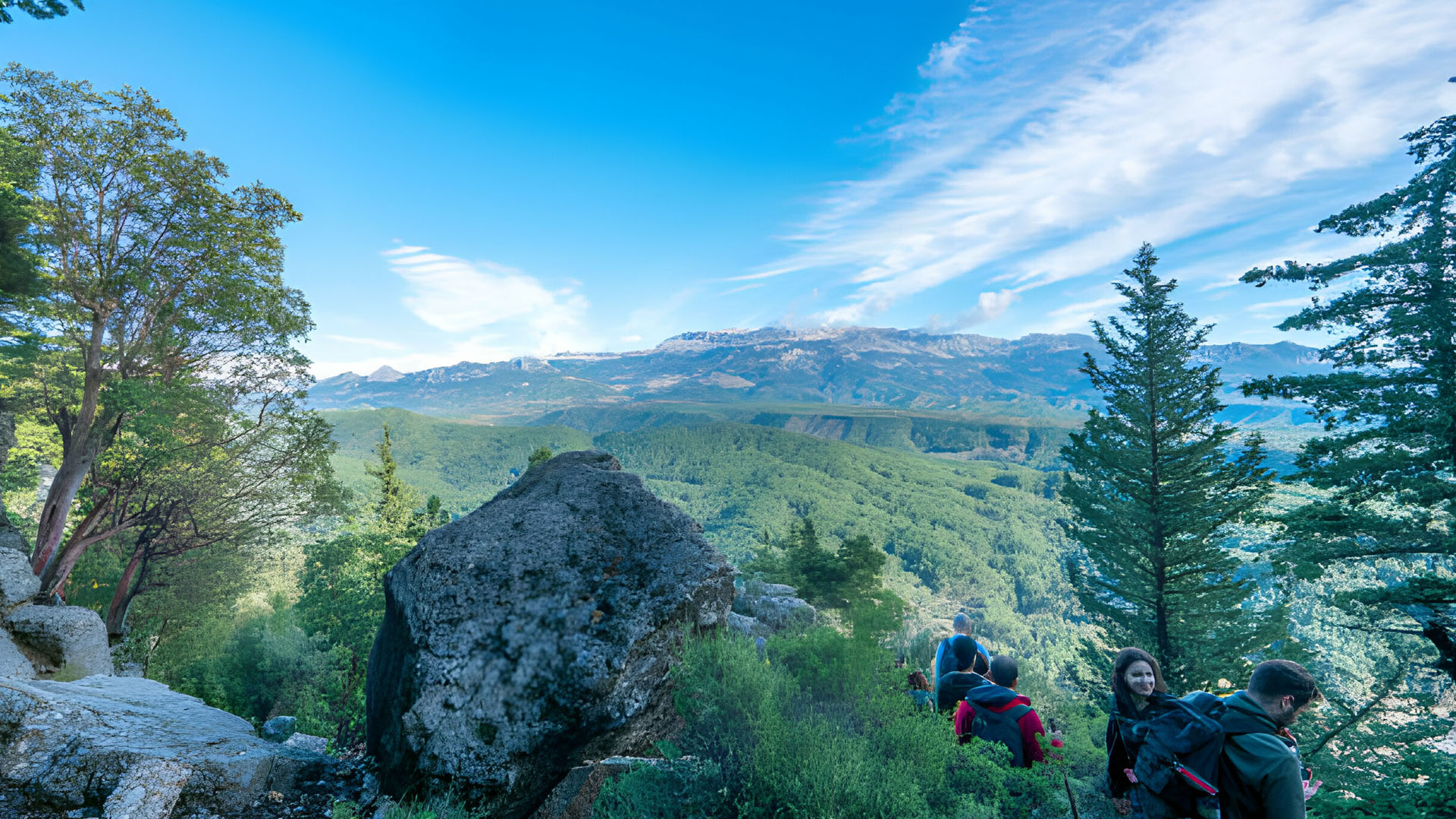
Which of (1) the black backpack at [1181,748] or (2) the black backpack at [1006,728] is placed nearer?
(1) the black backpack at [1181,748]

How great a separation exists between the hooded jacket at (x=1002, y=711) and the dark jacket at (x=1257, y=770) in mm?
1930

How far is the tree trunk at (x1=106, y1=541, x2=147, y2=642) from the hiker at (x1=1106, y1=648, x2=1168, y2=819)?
2745 centimetres

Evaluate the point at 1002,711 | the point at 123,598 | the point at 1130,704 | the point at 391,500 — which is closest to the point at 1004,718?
the point at 1002,711

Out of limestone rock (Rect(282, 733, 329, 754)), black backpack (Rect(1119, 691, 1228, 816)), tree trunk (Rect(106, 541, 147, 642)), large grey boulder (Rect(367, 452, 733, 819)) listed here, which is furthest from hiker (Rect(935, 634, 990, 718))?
tree trunk (Rect(106, 541, 147, 642))

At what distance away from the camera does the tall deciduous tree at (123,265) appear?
463 inches

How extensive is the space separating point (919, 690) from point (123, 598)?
27735mm

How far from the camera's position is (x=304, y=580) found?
80.6 ft

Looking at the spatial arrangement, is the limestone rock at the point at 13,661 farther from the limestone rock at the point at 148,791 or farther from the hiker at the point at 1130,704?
the hiker at the point at 1130,704

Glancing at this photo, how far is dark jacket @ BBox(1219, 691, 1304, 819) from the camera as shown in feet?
11.5

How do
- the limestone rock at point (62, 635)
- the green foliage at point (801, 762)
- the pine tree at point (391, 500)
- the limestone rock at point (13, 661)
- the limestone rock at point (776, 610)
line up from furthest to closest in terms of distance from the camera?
the pine tree at point (391, 500), the limestone rock at point (776, 610), the limestone rock at point (62, 635), the limestone rock at point (13, 661), the green foliage at point (801, 762)

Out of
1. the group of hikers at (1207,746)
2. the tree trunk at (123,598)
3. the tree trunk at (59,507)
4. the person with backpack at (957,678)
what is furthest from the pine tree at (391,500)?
the group of hikers at (1207,746)

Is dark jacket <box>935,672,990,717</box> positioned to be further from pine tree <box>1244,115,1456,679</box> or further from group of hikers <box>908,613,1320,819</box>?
pine tree <box>1244,115,1456,679</box>

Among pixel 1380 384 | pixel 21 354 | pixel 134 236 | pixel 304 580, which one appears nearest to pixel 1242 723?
pixel 1380 384

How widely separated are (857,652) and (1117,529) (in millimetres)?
15013
